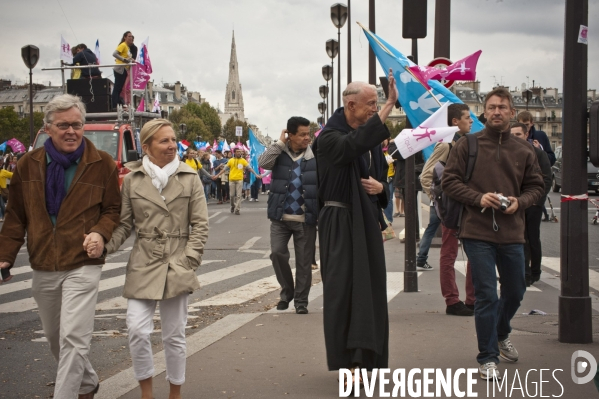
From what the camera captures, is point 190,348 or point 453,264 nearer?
point 190,348

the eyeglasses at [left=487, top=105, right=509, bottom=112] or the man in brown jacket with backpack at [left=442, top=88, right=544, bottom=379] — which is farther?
the eyeglasses at [left=487, top=105, right=509, bottom=112]

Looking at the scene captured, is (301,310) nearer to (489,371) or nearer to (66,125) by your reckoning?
(489,371)

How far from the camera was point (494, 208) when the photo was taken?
18.4 feet

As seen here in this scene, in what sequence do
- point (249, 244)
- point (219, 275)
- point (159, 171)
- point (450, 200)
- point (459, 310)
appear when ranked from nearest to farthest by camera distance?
point (159, 171)
point (450, 200)
point (459, 310)
point (219, 275)
point (249, 244)

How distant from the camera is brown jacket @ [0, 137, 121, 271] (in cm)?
476

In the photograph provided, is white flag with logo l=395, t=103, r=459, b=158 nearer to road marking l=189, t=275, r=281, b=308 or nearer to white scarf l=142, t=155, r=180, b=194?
white scarf l=142, t=155, r=180, b=194

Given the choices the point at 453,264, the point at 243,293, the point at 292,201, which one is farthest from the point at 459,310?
the point at 243,293

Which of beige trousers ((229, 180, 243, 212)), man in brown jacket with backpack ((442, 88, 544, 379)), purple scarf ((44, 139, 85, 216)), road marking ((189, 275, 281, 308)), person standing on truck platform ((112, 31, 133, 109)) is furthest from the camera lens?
beige trousers ((229, 180, 243, 212))

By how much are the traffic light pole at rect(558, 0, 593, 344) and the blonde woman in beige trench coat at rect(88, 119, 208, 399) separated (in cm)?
298

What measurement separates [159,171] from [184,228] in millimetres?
383

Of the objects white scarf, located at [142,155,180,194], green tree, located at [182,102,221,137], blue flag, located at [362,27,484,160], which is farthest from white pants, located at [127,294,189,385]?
green tree, located at [182,102,221,137]

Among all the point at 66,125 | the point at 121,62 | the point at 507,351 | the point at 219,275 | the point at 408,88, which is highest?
the point at 121,62

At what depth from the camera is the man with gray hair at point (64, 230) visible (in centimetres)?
473

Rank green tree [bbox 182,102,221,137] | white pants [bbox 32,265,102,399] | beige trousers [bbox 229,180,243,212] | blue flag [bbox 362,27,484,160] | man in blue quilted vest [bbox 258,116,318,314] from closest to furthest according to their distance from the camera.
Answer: white pants [bbox 32,265,102,399], man in blue quilted vest [bbox 258,116,318,314], blue flag [bbox 362,27,484,160], beige trousers [bbox 229,180,243,212], green tree [bbox 182,102,221,137]
